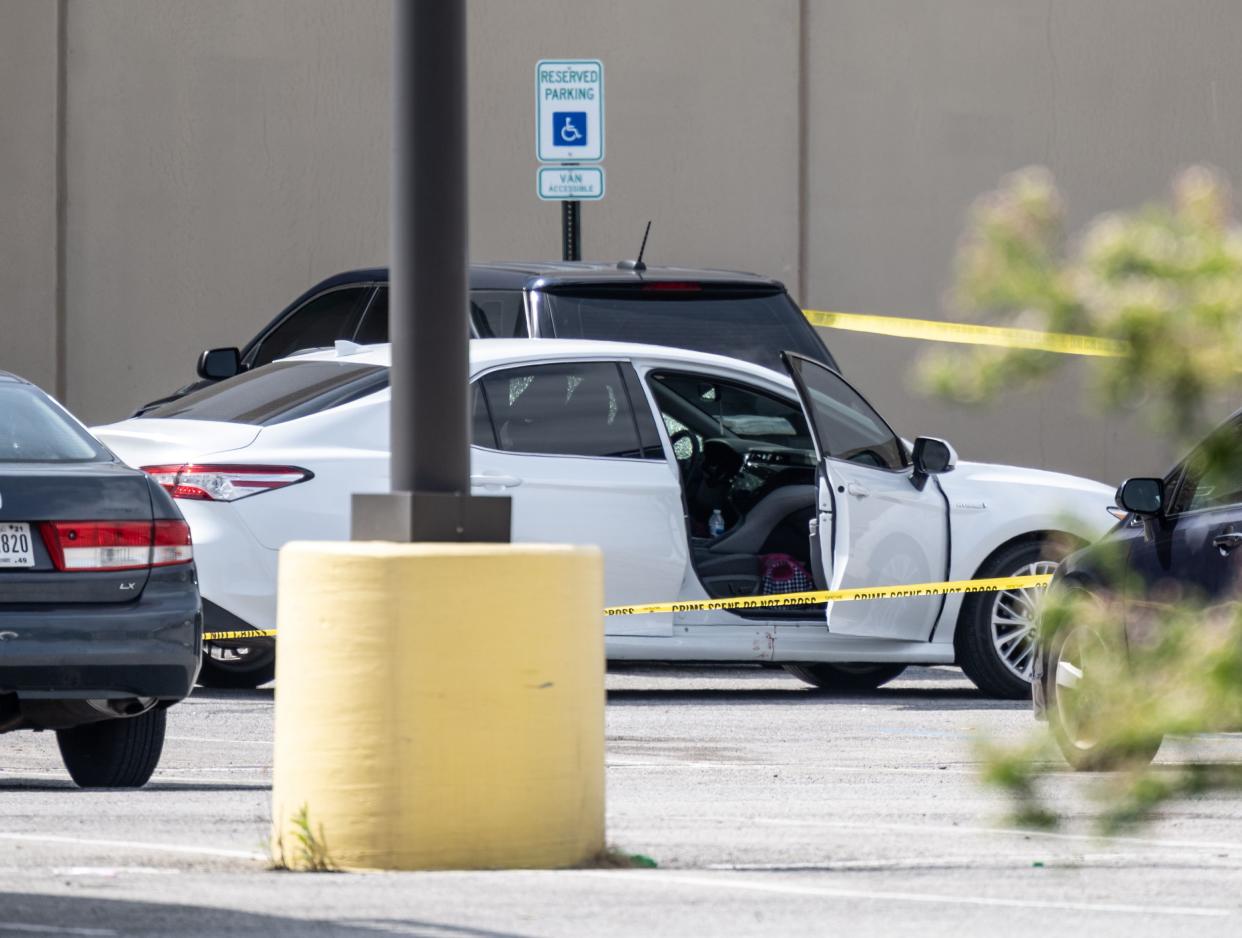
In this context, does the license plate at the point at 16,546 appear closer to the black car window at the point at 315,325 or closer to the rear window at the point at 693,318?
the rear window at the point at 693,318

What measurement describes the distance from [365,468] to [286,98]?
6624mm

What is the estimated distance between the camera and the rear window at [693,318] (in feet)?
39.3

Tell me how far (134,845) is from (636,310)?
6231 millimetres

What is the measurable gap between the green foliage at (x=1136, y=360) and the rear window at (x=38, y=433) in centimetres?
549

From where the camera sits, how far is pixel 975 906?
541cm

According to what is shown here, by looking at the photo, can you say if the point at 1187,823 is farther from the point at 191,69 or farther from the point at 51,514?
the point at 191,69

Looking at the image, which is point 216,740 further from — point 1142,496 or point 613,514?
point 1142,496

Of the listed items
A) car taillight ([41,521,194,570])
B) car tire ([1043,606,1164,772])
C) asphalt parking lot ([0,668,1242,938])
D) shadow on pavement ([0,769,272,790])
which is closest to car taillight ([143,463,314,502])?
asphalt parking lot ([0,668,1242,938])

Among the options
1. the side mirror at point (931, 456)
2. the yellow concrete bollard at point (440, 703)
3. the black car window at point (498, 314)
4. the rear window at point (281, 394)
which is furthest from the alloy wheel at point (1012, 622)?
the yellow concrete bollard at point (440, 703)

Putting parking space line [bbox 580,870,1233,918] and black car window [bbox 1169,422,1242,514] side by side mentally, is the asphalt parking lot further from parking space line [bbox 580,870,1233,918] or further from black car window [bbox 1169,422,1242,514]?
black car window [bbox 1169,422,1242,514]

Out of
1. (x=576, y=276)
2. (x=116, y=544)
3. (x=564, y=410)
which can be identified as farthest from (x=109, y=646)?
(x=576, y=276)

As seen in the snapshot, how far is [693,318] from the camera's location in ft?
40.0

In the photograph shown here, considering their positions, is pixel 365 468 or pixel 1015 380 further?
pixel 365 468

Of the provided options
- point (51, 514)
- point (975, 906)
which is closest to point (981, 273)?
point (975, 906)
